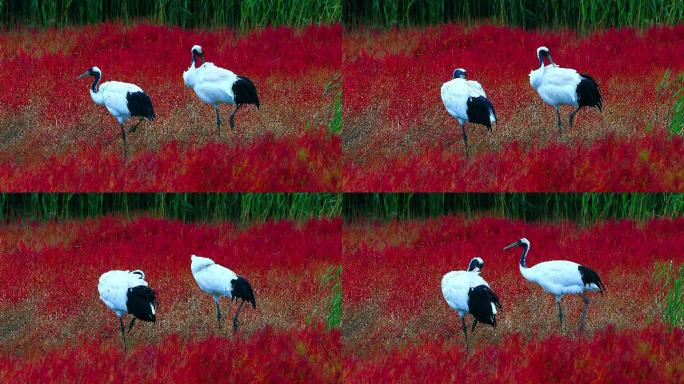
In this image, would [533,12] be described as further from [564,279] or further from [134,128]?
[134,128]

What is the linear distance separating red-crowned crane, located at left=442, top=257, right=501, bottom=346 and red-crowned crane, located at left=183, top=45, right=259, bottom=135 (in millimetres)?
2330

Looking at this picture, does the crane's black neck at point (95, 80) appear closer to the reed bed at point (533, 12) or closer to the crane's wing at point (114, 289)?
the crane's wing at point (114, 289)

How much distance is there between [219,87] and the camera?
10.3 m

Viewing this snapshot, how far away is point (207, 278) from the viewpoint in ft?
34.2

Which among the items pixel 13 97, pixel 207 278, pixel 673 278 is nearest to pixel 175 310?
pixel 207 278

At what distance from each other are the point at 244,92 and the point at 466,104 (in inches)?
76.5

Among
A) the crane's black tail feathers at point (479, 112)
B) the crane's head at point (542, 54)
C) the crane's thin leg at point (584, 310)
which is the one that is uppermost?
the crane's head at point (542, 54)

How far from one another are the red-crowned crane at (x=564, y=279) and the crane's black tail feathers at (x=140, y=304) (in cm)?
335

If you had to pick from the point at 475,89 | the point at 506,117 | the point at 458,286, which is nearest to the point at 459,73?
the point at 475,89

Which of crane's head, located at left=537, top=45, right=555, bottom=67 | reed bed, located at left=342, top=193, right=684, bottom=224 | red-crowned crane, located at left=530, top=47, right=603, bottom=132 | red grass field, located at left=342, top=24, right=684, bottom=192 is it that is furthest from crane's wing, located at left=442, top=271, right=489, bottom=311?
crane's head, located at left=537, top=45, right=555, bottom=67

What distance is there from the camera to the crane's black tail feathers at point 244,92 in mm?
10281

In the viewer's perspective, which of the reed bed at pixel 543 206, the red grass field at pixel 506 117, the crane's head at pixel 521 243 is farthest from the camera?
the reed bed at pixel 543 206

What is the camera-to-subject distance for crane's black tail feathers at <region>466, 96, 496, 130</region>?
10.2m

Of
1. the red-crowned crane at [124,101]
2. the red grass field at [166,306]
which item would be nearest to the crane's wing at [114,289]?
the red grass field at [166,306]
